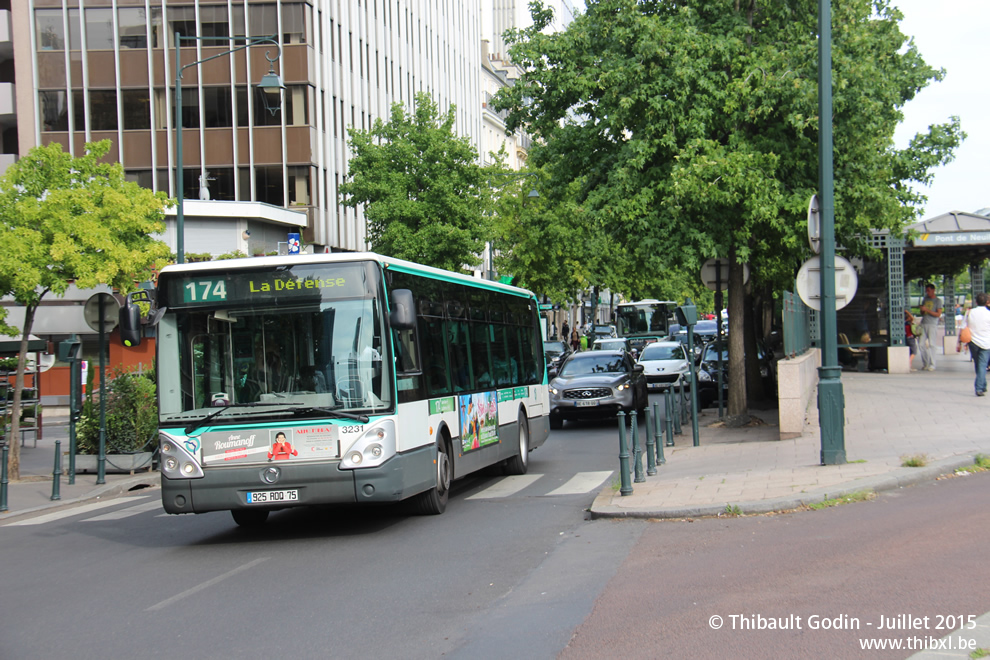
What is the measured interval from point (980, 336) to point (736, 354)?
4.30 meters

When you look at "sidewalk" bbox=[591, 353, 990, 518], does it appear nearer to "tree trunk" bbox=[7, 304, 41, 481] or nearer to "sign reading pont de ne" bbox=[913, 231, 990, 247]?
"sign reading pont de ne" bbox=[913, 231, 990, 247]

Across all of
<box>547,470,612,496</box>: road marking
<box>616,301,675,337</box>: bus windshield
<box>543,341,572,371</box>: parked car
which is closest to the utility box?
<box>547,470,612,496</box>: road marking

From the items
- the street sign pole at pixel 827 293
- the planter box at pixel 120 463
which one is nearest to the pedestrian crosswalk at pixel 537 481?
the street sign pole at pixel 827 293

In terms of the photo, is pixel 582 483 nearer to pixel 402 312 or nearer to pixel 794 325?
pixel 402 312

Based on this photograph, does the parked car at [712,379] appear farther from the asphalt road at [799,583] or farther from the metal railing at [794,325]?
the asphalt road at [799,583]

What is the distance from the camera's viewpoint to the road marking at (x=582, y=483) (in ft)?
44.6

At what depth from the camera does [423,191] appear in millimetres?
39281

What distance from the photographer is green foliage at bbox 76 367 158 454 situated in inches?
722

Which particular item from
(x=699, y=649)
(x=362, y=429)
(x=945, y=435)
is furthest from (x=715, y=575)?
(x=945, y=435)

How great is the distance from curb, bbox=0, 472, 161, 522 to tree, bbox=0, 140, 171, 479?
5.99ft

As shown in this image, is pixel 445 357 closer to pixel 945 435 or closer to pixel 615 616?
pixel 615 616

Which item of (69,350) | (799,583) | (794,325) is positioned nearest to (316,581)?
(799,583)

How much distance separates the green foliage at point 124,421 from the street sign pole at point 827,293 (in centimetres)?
1132

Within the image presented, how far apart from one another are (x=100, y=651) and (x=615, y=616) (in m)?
3.20
